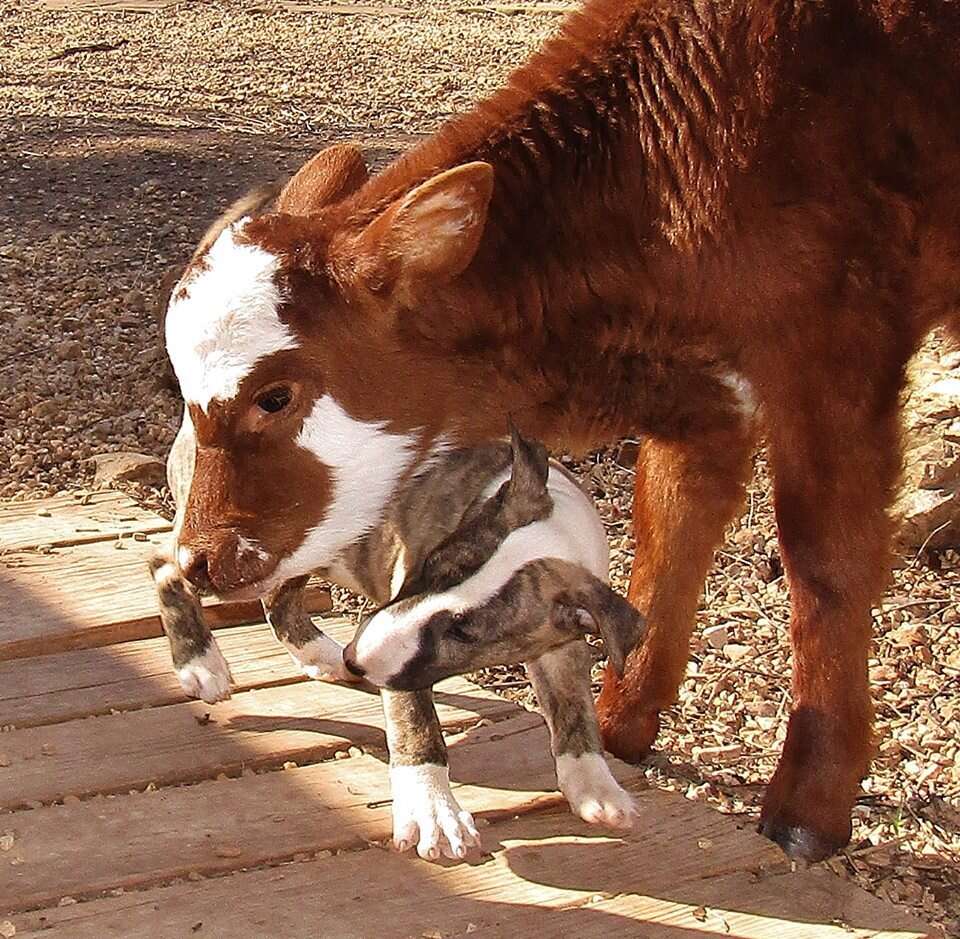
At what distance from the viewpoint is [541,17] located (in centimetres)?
1254

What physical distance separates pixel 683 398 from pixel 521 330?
0.43 m

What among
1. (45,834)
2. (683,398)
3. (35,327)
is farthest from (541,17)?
(45,834)

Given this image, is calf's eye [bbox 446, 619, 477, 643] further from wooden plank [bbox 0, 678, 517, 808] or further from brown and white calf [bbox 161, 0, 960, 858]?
wooden plank [bbox 0, 678, 517, 808]

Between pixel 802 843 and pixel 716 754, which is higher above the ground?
pixel 802 843

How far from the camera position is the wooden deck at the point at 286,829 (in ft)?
9.96

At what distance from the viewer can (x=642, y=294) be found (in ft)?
11.3

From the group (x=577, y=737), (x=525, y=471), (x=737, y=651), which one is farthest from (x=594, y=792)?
(x=737, y=651)

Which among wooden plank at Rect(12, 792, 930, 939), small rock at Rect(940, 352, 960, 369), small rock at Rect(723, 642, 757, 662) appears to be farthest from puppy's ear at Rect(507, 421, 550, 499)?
small rock at Rect(940, 352, 960, 369)

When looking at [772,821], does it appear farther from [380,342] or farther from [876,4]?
[876,4]

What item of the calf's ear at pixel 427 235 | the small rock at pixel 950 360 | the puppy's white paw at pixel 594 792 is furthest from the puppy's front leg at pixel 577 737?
the small rock at pixel 950 360

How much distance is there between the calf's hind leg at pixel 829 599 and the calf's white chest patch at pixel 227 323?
1.04m

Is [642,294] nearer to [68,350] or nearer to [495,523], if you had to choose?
[495,523]

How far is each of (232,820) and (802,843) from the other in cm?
114

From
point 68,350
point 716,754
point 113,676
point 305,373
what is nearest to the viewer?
point 305,373
